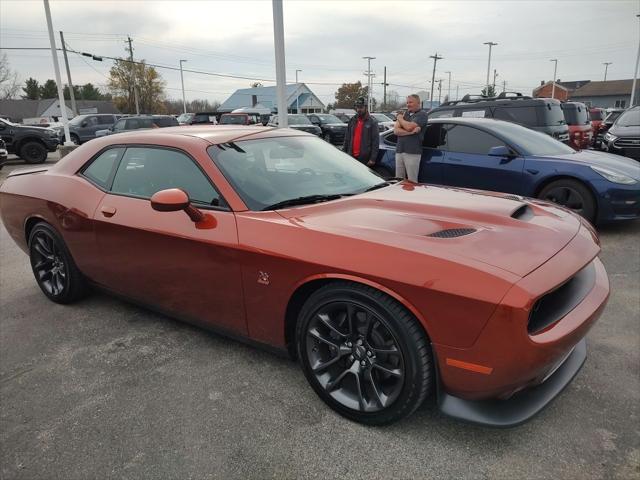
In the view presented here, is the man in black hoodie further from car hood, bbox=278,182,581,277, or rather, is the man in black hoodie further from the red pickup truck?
the red pickup truck

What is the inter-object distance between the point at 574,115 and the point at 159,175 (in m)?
11.2

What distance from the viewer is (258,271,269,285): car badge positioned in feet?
7.87

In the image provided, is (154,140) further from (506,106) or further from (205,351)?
(506,106)

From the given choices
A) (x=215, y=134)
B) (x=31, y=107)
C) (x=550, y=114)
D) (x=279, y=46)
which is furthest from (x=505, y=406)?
(x=31, y=107)

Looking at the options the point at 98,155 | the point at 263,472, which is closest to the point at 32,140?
the point at 98,155

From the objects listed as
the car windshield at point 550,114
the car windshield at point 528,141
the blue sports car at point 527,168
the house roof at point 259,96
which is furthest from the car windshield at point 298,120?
the house roof at point 259,96

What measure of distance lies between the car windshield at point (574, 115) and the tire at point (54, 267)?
11.3m

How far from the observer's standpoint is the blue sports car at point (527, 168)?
5340mm

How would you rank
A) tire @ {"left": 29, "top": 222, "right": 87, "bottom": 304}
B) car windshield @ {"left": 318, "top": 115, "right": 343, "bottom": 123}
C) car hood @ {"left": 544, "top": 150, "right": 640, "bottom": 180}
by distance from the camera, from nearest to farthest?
tire @ {"left": 29, "top": 222, "right": 87, "bottom": 304}
car hood @ {"left": 544, "top": 150, "right": 640, "bottom": 180}
car windshield @ {"left": 318, "top": 115, "right": 343, "bottom": 123}

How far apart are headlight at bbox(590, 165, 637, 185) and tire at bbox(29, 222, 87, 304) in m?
5.59

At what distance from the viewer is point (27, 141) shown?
15867 millimetres

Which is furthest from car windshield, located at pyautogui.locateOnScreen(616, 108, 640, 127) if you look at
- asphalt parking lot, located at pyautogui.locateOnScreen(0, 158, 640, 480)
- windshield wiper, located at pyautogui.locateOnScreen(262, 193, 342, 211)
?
windshield wiper, located at pyautogui.locateOnScreen(262, 193, 342, 211)

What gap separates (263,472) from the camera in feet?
6.57

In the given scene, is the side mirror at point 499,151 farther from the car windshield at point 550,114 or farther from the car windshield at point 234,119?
the car windshield at point 234,119
